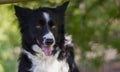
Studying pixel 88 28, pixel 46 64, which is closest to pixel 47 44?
pixel 46 64

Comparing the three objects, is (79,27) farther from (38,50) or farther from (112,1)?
(38,50)

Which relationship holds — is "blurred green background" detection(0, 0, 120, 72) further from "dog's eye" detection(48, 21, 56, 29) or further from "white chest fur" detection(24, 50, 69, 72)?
"dog's eye" detection(48, 21, 56, 29)

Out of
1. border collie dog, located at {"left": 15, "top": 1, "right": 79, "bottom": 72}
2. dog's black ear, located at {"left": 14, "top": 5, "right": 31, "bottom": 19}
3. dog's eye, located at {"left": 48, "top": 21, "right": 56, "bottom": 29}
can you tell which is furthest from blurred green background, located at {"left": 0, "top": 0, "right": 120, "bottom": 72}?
dog's eye, located at {"left": 48, "top": 21, "right": 56, "bottom": 29}

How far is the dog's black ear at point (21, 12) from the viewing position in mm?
6814

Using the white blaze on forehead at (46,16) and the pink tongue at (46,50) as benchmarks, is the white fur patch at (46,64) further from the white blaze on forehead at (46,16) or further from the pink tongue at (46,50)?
the white blaze on forehead at (46,16)

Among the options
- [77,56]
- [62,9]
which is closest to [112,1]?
[77,56]

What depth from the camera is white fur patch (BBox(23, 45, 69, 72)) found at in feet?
23.2

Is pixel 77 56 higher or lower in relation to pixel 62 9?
higher

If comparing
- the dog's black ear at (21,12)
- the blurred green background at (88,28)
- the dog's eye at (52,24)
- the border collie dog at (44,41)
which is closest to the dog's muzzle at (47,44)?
the border collie dog at (44,41)

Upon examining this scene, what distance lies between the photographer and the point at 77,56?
11273 mm

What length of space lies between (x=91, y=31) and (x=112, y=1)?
0.56 m

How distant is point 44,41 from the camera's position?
22.1 feet

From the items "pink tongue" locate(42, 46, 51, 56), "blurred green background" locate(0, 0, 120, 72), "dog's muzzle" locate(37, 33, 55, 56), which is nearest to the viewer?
"dog's muzzle" locate(37, 33, 55, 56)

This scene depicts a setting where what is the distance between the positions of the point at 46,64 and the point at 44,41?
0.42m
